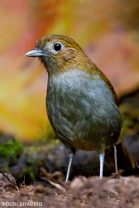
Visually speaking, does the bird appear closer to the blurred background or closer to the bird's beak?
the bird's beak

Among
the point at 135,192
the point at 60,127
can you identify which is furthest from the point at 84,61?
the point at 135,192

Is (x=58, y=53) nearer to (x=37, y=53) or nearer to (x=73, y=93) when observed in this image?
(x=37, y=53)

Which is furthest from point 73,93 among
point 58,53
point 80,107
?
point 58,53

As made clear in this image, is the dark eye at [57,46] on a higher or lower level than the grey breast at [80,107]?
higher

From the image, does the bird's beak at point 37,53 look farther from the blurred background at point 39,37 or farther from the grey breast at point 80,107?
the blurred background at point 39,37

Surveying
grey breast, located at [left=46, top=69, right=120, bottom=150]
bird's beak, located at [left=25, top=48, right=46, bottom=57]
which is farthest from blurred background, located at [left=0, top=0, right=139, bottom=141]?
bird's beak, located at [left=25, top=48, right=46, bottom=57]

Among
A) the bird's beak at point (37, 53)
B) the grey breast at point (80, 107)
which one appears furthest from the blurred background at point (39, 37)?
the bird's beak at point (37, 53)

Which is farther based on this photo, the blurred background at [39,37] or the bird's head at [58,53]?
the blurred background at [39,37]
